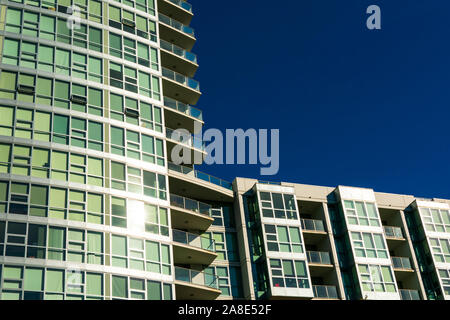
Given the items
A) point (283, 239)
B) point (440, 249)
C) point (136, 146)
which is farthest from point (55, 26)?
point (440, 249)

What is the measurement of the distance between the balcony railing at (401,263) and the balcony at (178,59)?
22208 mm

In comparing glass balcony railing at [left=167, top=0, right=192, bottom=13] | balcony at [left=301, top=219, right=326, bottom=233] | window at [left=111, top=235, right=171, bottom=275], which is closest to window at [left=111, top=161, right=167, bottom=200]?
window at [left=111, top=235, right=171, bottom=275]

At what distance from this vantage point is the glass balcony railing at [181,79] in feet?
137

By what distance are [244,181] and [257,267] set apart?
7.12 m

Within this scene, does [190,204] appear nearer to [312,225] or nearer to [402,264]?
[312,225]

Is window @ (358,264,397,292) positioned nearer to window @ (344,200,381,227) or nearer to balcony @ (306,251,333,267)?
balcony @ (306,251,333,267)

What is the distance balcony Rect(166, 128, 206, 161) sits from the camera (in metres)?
38.7

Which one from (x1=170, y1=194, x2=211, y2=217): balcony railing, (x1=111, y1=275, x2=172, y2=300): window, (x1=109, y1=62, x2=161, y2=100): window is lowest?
(x1=111, y1=275, x2=172, y2=300): window

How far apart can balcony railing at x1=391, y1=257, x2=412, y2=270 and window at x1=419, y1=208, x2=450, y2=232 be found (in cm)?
373

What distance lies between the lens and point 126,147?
32.4 metres

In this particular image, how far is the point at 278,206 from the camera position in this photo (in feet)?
132
